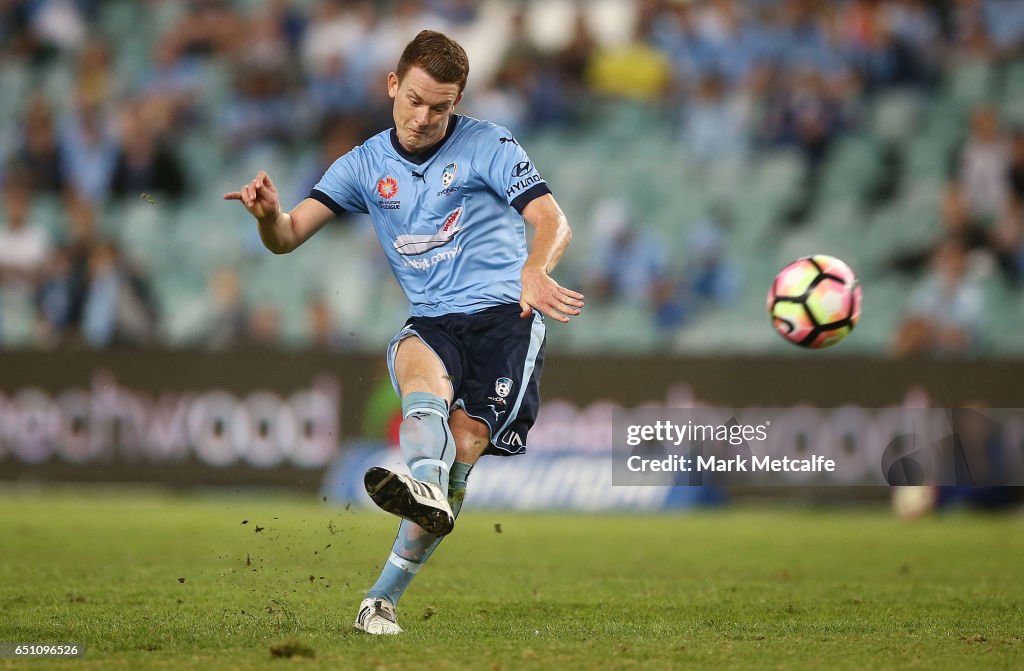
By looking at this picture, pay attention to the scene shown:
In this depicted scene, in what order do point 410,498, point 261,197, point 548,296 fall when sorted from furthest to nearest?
point 261,197 < point 548,296 < point 410,498

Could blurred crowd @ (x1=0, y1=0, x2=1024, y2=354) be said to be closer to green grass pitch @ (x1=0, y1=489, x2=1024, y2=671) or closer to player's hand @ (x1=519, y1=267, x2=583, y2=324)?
green grass pitch @ (x1=0, y1=489, x2=1024, y2=671)

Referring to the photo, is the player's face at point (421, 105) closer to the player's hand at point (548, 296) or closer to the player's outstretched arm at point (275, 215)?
the player's outstretched arm at point (275, 215)

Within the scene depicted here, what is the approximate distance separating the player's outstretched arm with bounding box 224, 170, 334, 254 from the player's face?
0.60 meters

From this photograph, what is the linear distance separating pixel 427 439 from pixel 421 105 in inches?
60.7

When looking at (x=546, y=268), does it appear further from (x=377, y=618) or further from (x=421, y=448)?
(x=377, y=618)

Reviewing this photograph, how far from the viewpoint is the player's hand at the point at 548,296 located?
18.5 feet

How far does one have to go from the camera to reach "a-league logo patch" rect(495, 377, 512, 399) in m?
6.36

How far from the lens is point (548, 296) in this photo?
5707mm

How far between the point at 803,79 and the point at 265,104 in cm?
765

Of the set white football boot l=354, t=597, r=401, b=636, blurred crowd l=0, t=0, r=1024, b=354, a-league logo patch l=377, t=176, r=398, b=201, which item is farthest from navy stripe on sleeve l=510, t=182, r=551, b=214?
blurred crowd l=0, t=0, r=1024, b=354

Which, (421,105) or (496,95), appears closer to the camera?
(421,105)

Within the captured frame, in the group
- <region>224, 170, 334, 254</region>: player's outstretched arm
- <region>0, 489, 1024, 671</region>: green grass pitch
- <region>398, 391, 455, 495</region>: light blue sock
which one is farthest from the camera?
<region>224, 170, 334, 254</region>: player's outstretched arm

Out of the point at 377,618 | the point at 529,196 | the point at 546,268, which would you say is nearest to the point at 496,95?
the point at 529,196

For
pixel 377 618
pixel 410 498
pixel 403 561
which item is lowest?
pixel 377 618
